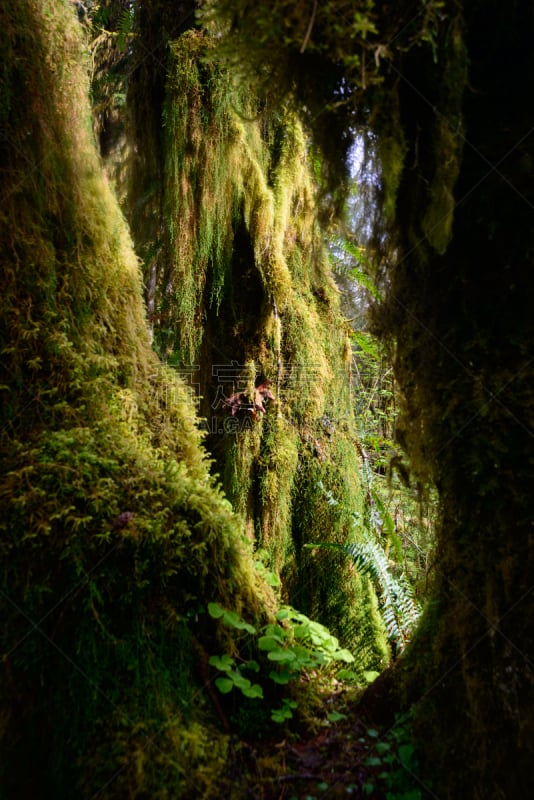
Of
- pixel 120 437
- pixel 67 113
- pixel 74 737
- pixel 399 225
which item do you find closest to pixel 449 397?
pixel 399 225

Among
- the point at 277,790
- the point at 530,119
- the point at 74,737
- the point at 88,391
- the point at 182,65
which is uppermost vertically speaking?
the point at 182,65

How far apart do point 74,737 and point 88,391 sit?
129cm

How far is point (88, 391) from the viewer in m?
2.18

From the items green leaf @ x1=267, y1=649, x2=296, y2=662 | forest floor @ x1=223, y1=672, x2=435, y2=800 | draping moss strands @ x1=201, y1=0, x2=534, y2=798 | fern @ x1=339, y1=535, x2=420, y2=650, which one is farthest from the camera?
fern @ x1=339, y1=535, x2=420, y2=650

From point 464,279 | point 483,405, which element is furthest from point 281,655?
point 464,279

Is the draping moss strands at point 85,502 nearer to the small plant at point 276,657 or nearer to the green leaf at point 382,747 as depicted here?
the small plant at point 276,657

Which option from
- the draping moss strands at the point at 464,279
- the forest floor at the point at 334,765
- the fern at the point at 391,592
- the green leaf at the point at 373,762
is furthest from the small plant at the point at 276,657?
the fern at the point at 391,592

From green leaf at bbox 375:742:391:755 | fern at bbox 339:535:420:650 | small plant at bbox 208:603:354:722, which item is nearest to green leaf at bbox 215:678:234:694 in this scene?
small plant at bbox 208:603:354:722

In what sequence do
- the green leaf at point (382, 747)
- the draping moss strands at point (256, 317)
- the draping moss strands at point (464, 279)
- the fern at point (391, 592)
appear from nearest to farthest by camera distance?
1. the draping moss strands at point (464, 279)
2. the green leaf at point (382, 747)
3. the fern at point (391, 592)
4. the draping moss strands at point (256, 317)

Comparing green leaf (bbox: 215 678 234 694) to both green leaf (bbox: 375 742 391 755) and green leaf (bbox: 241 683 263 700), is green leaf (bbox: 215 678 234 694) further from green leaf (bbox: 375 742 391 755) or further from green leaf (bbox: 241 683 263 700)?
green leaf (bbox: 375 742 391 755)

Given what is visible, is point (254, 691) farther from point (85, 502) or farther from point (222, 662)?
point (85, 502)

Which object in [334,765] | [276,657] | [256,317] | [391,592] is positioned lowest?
[334,765]

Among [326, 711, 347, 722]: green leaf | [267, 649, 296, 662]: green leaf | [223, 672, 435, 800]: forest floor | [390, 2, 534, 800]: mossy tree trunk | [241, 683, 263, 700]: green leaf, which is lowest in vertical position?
[223, 672, 435, 800]: forest floor

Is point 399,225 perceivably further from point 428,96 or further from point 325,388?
point 325,388
